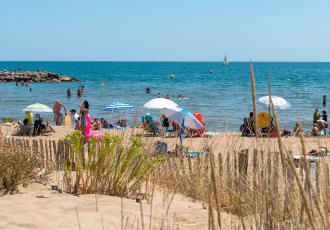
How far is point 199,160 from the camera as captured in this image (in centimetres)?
701

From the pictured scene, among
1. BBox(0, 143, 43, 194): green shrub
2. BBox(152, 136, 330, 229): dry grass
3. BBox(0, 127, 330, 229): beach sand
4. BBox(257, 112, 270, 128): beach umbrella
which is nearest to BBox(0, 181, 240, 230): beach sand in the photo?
BBox(0, 127, 330, 229): beach sand

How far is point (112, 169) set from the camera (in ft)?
20.9

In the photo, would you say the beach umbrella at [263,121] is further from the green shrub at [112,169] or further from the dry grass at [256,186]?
the green shrub at [112,169]

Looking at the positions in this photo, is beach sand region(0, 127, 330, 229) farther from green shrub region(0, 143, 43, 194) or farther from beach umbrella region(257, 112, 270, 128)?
beach umbrella region(257, 112, 270, 128)

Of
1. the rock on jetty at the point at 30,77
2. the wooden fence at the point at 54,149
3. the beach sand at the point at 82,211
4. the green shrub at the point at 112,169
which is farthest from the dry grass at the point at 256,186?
the rock on jetty at the point at 30,77

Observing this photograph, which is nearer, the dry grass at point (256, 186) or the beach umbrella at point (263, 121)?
the dry grass at point (256, 186)

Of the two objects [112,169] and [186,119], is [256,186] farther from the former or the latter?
[186,119]

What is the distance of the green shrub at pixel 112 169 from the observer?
20.7 feet

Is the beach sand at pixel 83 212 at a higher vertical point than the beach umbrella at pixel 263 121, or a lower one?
higher

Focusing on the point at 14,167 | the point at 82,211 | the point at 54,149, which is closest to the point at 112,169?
the point at 82,211

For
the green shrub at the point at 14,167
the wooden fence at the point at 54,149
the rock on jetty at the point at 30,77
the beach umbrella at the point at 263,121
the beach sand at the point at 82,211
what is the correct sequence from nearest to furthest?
the beach sand at the point at 82,211
the green shrub at the point at 14,167
the wooden fence at the point at 54,149
the beach umbrella at the point at 263,121
the rock on jetty at the point at 30,77

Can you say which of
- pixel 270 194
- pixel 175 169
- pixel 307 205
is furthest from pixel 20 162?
pixel 307 205

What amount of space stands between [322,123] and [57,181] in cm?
1451

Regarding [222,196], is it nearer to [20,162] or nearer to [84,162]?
[84,162]
